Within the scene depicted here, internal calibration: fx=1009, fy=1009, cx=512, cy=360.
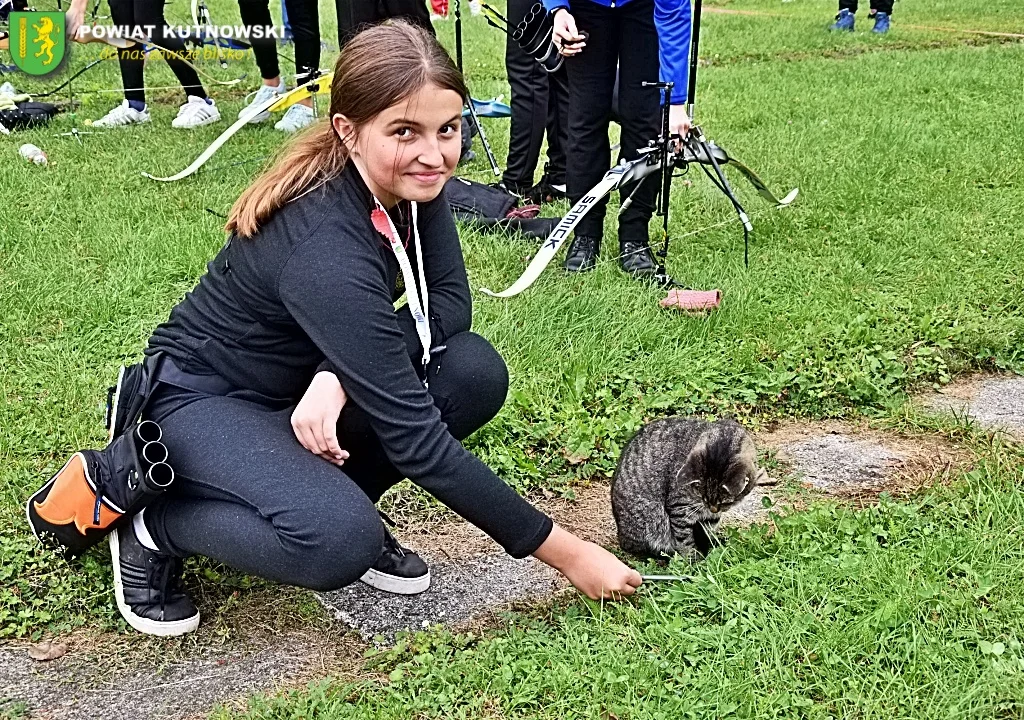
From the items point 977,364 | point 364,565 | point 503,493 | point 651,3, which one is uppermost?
point 651,3

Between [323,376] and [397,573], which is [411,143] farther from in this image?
[397,573]

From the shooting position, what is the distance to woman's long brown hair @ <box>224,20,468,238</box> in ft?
6.62

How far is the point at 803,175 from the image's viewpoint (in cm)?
556

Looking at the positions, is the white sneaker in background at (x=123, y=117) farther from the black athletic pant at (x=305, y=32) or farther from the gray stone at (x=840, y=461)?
the gray stone at (x=840, y=461)

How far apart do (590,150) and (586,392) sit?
4.37 ft

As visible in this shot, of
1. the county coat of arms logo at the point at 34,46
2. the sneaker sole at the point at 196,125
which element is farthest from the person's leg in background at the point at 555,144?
the county coat of arms logo at the point at 34,46

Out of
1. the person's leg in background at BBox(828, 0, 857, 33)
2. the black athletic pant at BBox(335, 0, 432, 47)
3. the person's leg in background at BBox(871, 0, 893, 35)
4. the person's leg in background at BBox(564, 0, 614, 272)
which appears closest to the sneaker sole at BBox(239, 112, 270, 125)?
the black athletic pant at BBox(335, 0, 432, 47)

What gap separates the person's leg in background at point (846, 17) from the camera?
10883mm

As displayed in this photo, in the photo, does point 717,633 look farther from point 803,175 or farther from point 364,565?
point 803,175

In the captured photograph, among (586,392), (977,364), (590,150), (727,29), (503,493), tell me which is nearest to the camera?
(503,493)

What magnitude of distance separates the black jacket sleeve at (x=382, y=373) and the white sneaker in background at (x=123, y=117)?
5012 mm

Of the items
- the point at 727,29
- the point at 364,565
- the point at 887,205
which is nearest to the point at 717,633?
the point at 364,565

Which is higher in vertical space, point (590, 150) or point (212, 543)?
point (590, 150)

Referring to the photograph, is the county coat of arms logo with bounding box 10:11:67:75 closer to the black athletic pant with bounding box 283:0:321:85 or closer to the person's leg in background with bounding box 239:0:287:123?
the person's leg in background with bounding box 239:0:287:123
